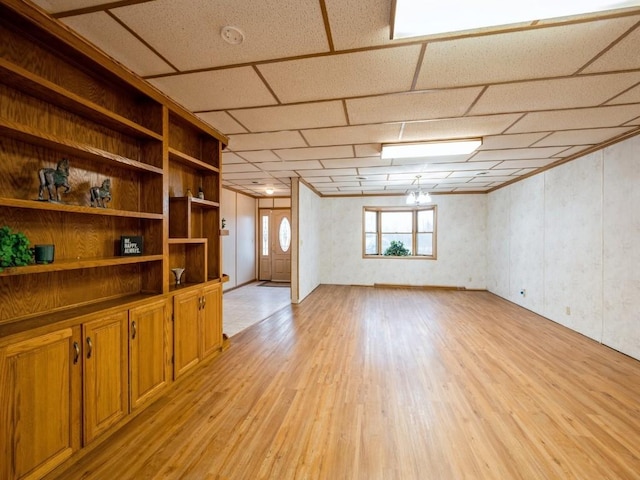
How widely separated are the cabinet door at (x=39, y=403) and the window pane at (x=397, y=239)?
6.88 meters

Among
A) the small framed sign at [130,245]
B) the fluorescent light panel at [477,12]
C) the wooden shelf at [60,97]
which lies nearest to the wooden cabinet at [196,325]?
the small framed sign at [130,245]

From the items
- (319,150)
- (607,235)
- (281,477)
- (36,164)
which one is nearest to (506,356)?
(607,235)

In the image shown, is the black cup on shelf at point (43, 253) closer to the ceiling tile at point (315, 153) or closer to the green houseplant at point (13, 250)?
the green houseplant at point (13, 250)

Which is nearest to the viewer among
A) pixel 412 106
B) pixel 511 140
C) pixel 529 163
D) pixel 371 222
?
pixel 412 106

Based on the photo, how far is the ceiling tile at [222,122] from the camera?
8.59 ft

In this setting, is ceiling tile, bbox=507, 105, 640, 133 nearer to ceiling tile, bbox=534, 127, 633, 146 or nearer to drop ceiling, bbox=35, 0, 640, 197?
drop ceiling, bbox=35, 0, 640, 197

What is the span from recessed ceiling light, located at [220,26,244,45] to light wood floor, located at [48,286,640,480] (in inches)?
99.7

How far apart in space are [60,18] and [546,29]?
2.69 m

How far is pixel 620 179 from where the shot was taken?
3162 mm

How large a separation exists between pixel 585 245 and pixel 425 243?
3.73m

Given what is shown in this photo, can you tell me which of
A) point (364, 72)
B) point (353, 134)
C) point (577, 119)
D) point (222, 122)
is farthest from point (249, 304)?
point (577, 119)

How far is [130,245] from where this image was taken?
213 cm

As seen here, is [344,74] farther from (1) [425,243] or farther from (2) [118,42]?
(1) [425,243]

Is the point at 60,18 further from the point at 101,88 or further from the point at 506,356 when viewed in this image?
the point at 506,356
